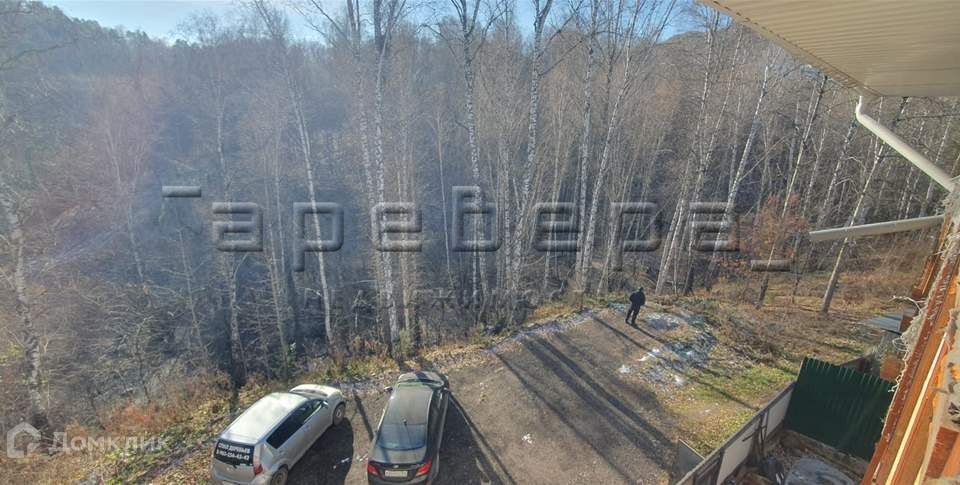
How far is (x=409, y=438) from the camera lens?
5.71 meters

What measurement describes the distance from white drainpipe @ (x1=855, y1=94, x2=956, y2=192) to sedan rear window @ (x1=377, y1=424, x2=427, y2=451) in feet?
22.2

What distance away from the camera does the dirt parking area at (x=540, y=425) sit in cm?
600

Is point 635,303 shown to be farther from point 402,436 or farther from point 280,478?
point 280,478

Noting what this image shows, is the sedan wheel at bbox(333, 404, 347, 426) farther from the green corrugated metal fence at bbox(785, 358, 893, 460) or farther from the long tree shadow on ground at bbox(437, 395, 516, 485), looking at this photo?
the green corrugated metal fence at bbox(785, 358, 893, 460)

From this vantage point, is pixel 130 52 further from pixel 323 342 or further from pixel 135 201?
pixel 323 342

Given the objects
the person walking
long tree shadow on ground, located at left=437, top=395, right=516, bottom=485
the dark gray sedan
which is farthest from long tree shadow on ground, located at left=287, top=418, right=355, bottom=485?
the person walking

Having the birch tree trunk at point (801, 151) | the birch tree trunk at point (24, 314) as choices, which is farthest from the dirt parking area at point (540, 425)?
the birch tree trunk at point (24, 314)

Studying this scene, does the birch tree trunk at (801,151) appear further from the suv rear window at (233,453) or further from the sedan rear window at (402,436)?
the suv rear window at (233,453)

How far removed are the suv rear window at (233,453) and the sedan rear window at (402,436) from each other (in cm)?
188

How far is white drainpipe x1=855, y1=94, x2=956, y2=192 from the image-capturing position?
3678mm

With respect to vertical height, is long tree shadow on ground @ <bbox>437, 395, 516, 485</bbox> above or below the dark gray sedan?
below

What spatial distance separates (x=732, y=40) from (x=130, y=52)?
84.5 feet

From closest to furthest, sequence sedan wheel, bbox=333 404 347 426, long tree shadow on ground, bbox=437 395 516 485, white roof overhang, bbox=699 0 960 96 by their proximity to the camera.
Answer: white roof overhang, bbox=699 0 960 96 → long tree shadow on ground, bbox=437 395 516 485 → sedan wheel, bbox=333 404 347 426

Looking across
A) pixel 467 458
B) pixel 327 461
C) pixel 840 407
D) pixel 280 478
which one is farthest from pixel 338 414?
pixel 840 407
